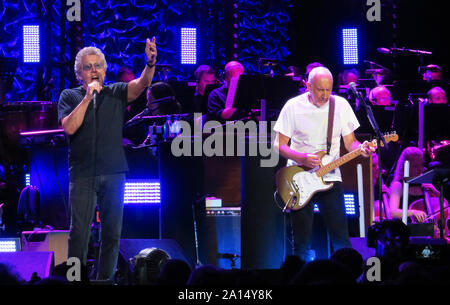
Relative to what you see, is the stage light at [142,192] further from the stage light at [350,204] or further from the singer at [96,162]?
the stage light at [350,204]

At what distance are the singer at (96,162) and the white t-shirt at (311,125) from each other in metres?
1.43

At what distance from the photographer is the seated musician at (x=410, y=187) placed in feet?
26.3

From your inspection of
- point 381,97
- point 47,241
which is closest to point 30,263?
point 47,241

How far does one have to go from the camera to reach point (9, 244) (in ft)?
20.9

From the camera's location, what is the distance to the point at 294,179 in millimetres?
5867

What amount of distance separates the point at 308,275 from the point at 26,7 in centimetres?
1155

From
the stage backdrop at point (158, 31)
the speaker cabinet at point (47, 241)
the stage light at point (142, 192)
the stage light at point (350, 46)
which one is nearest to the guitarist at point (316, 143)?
the stage light at point (142, 192)

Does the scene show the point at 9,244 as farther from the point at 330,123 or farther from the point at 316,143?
the point at 330,123

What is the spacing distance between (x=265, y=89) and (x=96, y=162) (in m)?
3.73

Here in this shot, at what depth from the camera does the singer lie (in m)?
5.14

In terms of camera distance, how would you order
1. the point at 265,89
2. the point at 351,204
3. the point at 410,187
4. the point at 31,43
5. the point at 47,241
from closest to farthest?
the point at 47,241 < the point at 351,204 < the point at 265,89 < the point at 410,187 < the point at 31,43

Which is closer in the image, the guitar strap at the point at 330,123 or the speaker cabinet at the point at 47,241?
the guitar strap at the point at 330,123

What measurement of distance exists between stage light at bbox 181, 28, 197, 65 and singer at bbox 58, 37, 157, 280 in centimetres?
844

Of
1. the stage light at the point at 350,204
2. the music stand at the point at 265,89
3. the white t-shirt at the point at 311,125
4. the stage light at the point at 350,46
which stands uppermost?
the stage light at the point at 350,46
